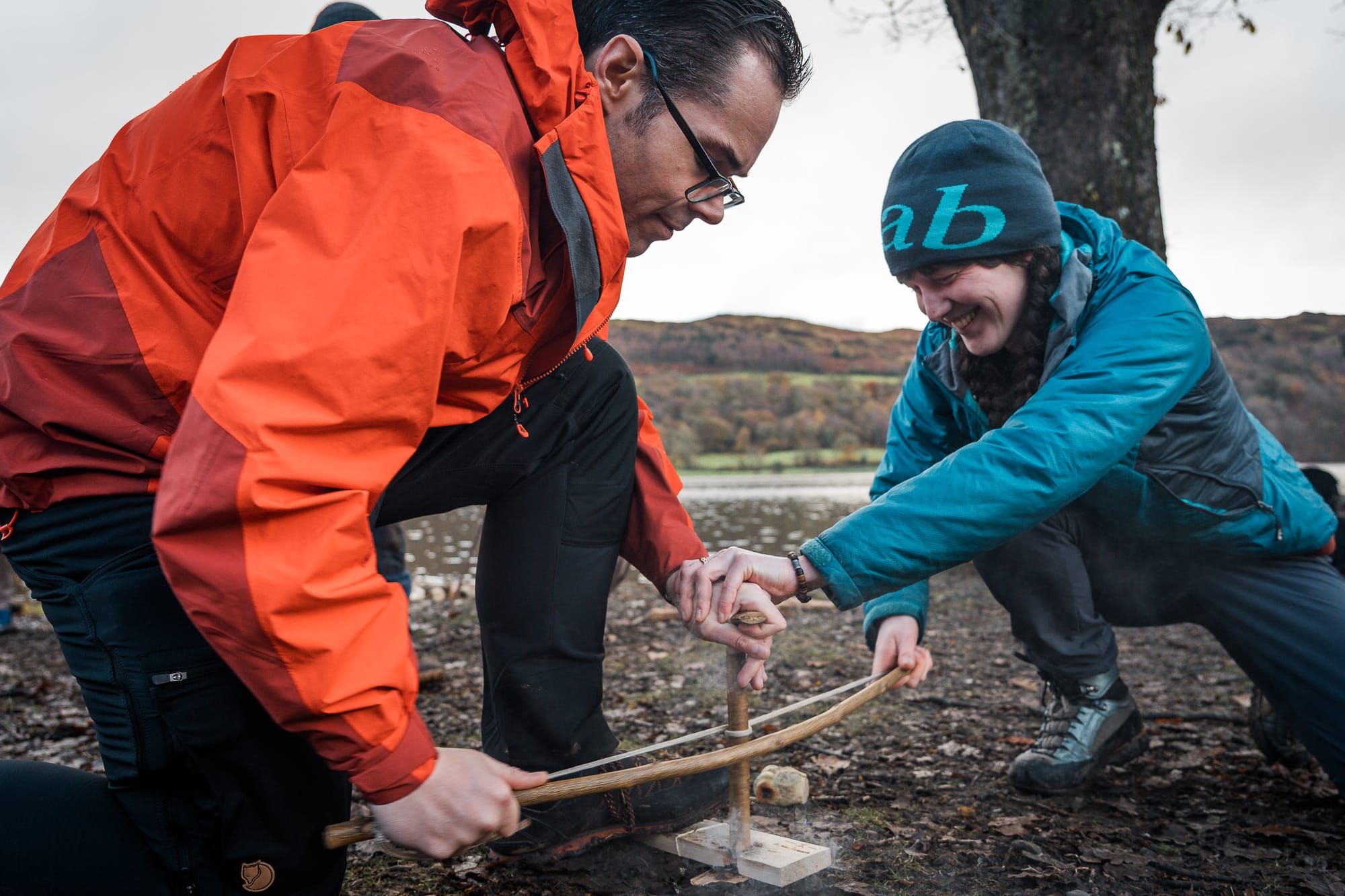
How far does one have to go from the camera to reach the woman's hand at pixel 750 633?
6.77ft

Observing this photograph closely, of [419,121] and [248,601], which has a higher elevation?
[419,121]

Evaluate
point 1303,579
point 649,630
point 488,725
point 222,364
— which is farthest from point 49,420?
point 649,630

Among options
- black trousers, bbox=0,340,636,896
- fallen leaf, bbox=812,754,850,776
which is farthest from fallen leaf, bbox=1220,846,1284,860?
black trousers, bbox=0,340,636,896

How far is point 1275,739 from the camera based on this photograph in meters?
2.74

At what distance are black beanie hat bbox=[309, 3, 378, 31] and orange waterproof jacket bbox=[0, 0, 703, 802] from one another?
2654 millimetres

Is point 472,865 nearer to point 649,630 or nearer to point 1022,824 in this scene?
point 1022,824

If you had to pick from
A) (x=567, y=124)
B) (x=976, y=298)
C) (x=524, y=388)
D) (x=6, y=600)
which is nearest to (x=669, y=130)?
(x=567, y=124)

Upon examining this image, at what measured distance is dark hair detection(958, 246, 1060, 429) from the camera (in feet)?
8.23

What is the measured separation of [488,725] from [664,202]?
→ 1352 millimetres

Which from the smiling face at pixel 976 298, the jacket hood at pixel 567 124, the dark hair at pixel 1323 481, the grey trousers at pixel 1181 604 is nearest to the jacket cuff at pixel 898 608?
the grey trousers at pixel 1181 604

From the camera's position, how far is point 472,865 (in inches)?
84.1

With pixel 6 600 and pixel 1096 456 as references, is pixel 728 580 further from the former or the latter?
pixel 6 600

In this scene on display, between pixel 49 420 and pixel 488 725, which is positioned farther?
pixel 488 725

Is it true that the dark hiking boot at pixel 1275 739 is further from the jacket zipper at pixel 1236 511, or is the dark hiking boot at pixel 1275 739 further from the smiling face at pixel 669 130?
the smiling face at pixel 669 130
